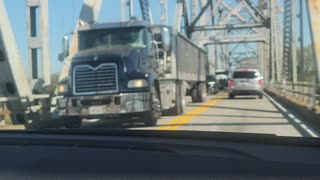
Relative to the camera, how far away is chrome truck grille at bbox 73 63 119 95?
16703mm

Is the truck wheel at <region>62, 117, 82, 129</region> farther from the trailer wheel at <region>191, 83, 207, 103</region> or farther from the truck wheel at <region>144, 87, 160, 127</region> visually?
the trailer wheel at <region>191, 83, 207, 103</region>

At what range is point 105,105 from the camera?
16766mm

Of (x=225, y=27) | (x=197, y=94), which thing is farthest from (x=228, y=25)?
(x=197, y=94)

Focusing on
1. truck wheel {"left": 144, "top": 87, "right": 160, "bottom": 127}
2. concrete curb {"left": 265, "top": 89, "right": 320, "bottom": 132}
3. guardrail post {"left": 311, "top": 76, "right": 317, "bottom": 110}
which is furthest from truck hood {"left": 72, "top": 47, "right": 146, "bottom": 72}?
guardrail post {"left": 311, "top": 76, "right": 317, "bottom": 110}

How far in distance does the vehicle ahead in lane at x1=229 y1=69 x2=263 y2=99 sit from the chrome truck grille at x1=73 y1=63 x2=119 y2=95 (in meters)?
21.6

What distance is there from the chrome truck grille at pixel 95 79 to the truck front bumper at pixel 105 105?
173 mm

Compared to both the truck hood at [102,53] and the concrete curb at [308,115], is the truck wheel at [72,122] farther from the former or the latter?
the concrete curb at [308,115]

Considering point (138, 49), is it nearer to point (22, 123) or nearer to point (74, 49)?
point (74, 49)

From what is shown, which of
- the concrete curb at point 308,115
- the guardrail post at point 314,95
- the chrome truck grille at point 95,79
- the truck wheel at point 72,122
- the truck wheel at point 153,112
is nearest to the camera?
the chrome truck grille at point 95,79

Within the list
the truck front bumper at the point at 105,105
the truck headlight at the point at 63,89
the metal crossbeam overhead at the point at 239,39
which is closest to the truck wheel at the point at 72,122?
the truck front bumper at the point at 105,105

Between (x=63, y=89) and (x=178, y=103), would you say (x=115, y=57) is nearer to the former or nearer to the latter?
(x=63, y=89)

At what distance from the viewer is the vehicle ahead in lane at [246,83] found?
37.7 meters

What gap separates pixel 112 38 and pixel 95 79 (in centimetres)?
169

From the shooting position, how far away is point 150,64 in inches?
690
